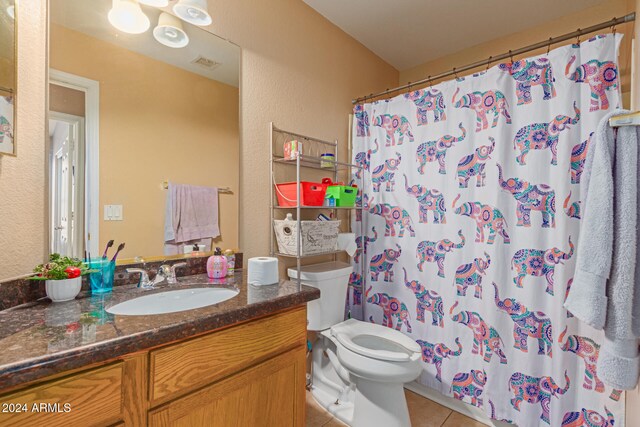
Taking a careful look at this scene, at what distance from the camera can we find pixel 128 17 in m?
Answer: 1.23

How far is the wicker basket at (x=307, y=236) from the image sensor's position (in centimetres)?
167

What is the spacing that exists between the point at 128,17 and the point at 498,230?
6.65 ft

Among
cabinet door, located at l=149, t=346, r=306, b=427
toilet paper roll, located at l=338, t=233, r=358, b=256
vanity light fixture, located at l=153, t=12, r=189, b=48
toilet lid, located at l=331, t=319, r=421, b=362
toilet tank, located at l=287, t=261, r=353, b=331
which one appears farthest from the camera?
toilet paper roll, located at l=338, t=233, r=358, b=256

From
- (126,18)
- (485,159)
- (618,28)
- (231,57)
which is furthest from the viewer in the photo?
(618,28)

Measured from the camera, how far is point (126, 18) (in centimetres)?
122

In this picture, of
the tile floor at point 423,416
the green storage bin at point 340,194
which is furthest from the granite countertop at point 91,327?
the tile floor at point 423,416

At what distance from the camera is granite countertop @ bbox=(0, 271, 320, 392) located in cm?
62

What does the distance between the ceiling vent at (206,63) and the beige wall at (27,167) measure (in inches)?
21.7

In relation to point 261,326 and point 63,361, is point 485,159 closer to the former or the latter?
point 261,326

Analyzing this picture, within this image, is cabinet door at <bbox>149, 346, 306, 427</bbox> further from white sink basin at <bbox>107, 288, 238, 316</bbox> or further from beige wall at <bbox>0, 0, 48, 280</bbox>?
beige wall at <bbox>0, 0, 48, 280</bbox>

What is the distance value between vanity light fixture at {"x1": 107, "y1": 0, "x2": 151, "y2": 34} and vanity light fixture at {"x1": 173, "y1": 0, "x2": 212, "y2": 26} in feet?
0.47

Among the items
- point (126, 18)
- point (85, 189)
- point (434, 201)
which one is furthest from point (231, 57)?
point (434, 201)

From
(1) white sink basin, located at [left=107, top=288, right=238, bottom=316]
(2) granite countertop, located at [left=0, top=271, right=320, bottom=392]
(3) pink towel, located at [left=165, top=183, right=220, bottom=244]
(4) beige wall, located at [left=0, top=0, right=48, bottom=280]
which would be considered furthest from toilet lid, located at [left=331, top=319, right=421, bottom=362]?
(4) beige wall, located at [left=0, top=0, right=48, bottom=280]

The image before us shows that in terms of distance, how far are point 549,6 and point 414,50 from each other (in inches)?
35.1
